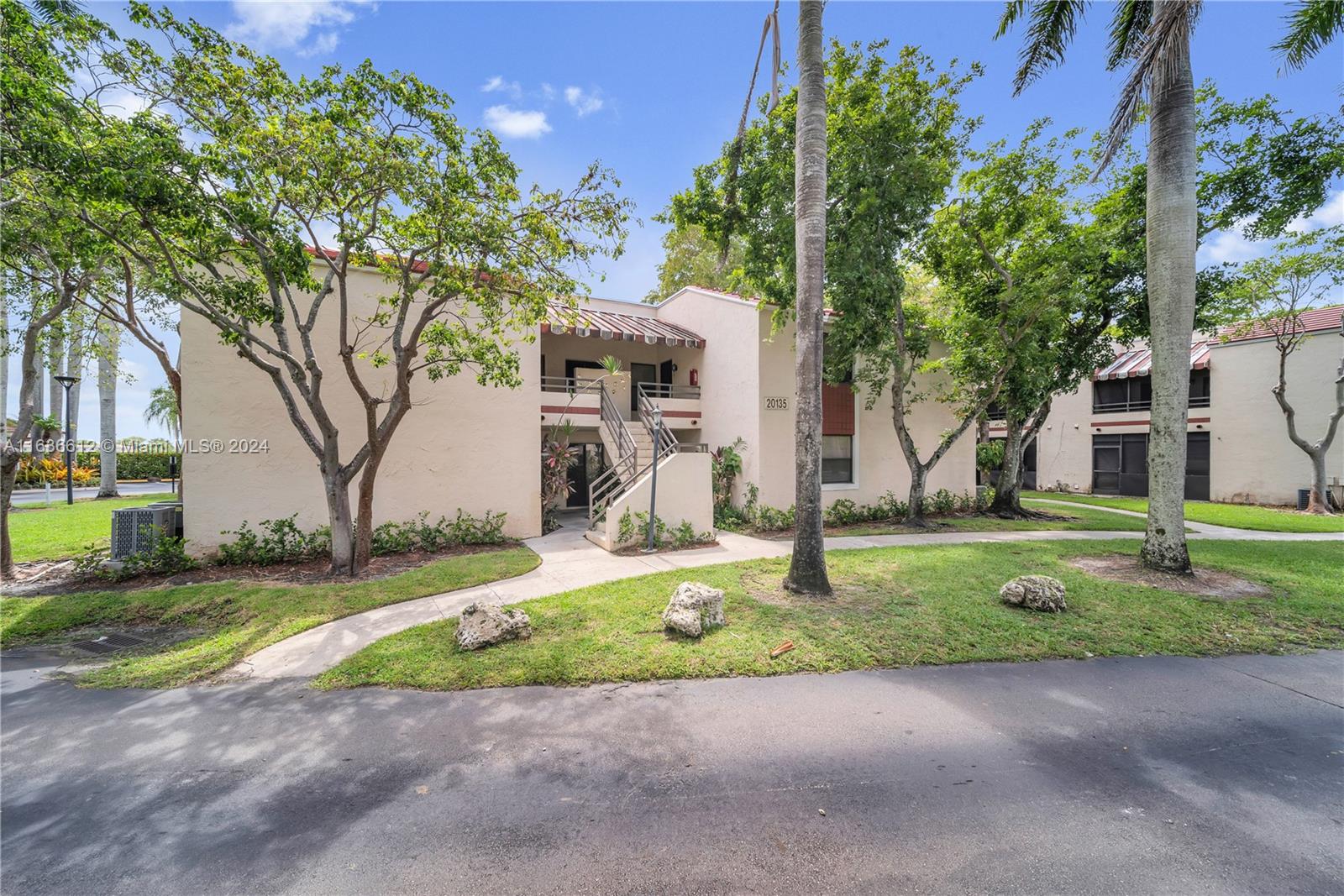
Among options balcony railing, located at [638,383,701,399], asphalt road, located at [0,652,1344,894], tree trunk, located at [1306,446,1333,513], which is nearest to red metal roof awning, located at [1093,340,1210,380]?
tree trunk, located at [1306,446,1333,513]

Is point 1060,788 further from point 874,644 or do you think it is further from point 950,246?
point 950,246

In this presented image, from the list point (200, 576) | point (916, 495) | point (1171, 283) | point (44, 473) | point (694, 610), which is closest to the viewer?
point (694, 610)

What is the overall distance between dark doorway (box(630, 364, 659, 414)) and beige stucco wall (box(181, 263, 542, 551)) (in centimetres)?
534

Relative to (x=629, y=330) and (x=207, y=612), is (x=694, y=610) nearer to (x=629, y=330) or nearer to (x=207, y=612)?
(x=207, y=612)

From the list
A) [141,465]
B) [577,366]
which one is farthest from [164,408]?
[577,366]

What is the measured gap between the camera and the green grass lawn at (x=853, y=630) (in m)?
4.98

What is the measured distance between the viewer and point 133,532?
885 cm

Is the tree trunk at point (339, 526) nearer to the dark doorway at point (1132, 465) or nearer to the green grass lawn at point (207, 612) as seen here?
the green grass lawn at point (207, 612)

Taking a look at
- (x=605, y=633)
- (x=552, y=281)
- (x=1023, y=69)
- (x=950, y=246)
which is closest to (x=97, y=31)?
(x=552, y=281)

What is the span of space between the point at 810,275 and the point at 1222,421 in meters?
22.8

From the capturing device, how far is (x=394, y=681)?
15.6 ft

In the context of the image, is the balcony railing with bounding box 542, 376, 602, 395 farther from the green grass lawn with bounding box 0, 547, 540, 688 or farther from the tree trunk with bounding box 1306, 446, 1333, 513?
the tree trunk with bounding box 1306, 446, 1333, 513

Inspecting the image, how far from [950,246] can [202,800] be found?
15.7 m

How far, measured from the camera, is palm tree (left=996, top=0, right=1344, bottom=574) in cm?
760
